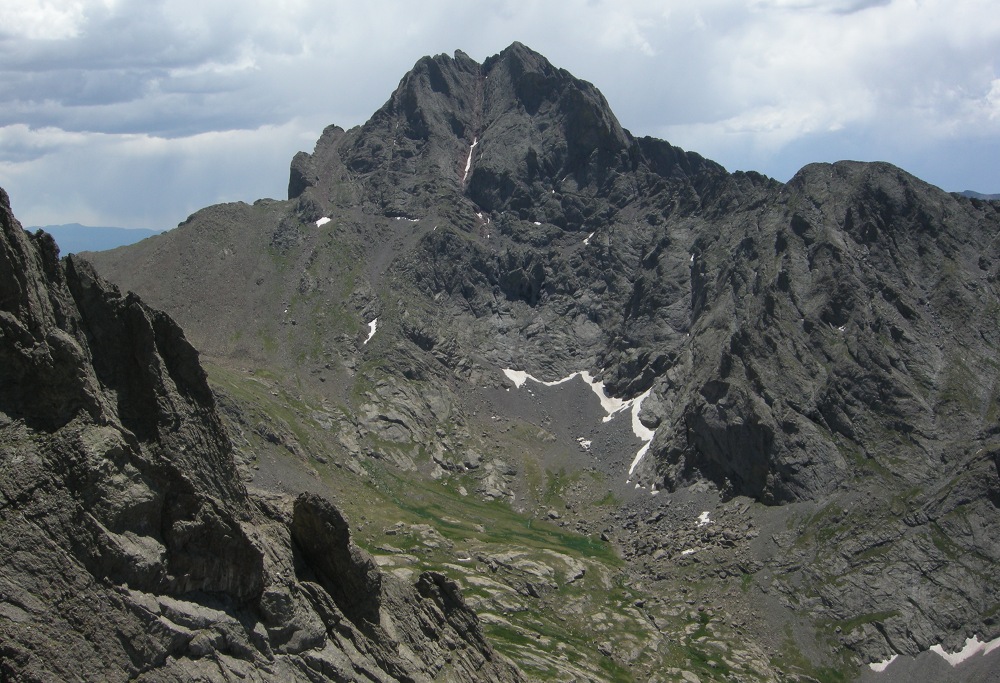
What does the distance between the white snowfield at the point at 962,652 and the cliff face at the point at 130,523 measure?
123913 millimetres

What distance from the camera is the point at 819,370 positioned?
197375mm

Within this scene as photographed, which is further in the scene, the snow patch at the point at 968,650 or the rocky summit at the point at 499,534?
the snow patch at the point at 968,650

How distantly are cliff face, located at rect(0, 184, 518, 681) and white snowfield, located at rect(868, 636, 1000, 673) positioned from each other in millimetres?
123913

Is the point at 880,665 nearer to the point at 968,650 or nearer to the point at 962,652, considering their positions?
the point at 962,652

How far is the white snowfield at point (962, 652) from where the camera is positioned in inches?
5482

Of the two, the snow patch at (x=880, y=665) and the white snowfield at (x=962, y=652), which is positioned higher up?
the white snowfield at (x=962, y=652)

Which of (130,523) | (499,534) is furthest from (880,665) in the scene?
(130,523)

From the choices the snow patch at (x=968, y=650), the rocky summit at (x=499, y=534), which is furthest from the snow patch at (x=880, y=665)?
the snow patch at (x=968, y=650)

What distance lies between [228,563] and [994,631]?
476ft

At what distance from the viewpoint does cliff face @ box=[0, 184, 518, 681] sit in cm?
2756

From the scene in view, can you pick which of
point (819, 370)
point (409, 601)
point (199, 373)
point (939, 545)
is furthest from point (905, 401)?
point (199, 373)

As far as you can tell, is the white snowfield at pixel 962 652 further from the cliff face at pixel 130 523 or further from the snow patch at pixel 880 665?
the cliff face at pixel 130 523

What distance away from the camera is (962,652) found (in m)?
140

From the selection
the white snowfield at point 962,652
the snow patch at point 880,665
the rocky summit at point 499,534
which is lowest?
the snow patch at point 880,665
